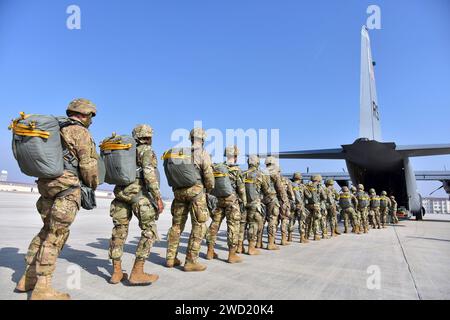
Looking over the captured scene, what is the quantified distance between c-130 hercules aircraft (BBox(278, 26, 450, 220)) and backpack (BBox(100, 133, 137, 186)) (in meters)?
14.1

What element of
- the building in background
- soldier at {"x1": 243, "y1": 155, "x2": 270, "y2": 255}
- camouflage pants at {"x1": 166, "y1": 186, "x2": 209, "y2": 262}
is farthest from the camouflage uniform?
the building in background

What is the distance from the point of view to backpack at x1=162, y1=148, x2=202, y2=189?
4.43 meters

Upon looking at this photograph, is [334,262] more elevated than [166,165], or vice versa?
[166,165]

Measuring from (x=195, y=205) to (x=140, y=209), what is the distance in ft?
3.20

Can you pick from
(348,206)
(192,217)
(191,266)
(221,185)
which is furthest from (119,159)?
(348,206)

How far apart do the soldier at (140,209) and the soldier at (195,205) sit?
0.62m

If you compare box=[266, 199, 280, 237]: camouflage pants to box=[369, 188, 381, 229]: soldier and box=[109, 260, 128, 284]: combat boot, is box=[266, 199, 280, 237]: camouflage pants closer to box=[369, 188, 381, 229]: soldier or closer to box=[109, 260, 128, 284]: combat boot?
box=[109, 260, 128, 284]: combat boot

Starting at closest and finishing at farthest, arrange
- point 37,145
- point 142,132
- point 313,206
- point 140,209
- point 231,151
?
1. point 37,145
2. point 140,209
3. point 142,132
4. point 231,151
5. point 313,206

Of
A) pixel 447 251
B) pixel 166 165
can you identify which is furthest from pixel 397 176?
pixel 166 165

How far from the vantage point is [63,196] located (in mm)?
3037

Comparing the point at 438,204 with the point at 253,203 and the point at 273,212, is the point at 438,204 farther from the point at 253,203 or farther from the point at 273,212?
the point at 253,203

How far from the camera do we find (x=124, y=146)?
11.9 feet

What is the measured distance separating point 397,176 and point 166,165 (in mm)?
18223
